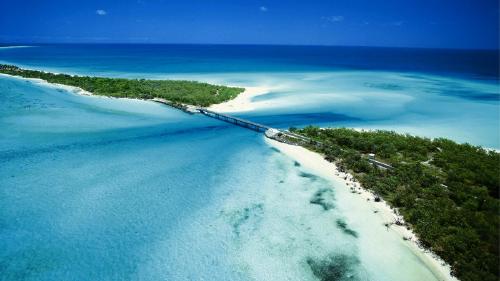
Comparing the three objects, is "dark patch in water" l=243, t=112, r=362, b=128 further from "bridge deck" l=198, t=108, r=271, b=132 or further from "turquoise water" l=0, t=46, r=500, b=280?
"bridge deck" l=198, t=108, r=271, b=132

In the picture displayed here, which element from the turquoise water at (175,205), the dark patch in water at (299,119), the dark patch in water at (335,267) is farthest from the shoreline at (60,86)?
the dark patch in water at (335,267)

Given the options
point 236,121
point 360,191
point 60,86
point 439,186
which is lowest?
point 360,191

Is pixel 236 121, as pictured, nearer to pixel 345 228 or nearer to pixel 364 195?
pixel 364 195

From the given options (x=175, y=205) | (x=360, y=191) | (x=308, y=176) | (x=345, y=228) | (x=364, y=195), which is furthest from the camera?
(x=308, y=176)

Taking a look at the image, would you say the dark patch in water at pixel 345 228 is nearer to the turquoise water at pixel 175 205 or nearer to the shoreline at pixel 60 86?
the turquoise water at pixel 175 205

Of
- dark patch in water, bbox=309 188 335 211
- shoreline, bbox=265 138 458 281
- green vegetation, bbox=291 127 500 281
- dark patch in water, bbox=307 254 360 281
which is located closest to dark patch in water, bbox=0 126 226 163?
shoreline, bbox=265 138 458 281

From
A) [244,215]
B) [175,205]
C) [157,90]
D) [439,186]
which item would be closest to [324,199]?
[244,215]
